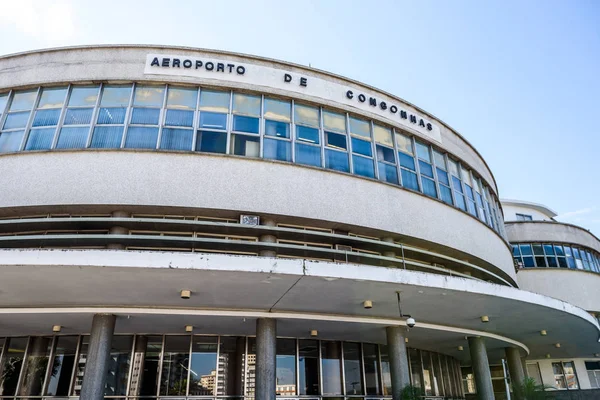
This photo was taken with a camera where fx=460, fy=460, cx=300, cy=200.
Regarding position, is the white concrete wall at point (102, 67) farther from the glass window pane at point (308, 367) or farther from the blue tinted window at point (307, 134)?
the glass window pane at point (308, 367)

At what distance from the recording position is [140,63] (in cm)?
1330

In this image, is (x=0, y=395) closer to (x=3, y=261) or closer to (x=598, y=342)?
(x=3, y=261)

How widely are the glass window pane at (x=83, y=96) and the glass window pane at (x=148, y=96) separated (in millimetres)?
1165

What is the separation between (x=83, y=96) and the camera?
13125 mm

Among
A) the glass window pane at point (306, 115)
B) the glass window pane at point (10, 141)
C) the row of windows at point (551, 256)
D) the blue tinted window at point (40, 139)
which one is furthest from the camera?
the row of windows at point (551, 256)

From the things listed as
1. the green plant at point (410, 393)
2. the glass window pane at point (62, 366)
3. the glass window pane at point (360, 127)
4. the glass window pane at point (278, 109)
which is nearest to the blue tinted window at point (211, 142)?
the glass window pane at point (278, 109)

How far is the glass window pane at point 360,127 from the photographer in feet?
47.7

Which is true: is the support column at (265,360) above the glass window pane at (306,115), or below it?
below

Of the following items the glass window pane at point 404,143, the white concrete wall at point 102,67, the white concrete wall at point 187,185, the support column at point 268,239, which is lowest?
the support column at point 268,239

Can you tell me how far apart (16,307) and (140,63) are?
7234 mm

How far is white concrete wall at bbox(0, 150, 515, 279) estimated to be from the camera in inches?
456

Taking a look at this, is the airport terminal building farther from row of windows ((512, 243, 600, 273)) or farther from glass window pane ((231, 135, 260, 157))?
row of windows ((512, 243, 600, 273))

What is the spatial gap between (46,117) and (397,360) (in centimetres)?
1165

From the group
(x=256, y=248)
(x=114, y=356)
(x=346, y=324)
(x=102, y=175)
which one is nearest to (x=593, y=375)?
(x=346, y=324)
